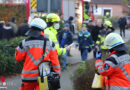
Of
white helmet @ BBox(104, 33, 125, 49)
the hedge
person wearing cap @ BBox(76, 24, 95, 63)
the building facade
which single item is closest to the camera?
white helmet @ BBox(104, 33, 125, 49)

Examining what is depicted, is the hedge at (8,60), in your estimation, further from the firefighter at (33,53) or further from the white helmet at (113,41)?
the white helmet at (113,41)

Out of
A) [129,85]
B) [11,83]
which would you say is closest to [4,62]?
[11,83]

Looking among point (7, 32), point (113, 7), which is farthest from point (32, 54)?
point (113, 7)

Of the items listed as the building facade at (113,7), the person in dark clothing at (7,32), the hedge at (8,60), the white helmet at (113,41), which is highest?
Answer: the building facade at (113,7)

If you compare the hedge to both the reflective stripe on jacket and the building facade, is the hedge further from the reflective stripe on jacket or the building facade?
the building facade

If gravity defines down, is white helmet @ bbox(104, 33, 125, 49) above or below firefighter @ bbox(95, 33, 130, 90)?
above

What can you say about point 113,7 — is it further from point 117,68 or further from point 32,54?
point 117,68

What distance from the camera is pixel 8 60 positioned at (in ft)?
28.8

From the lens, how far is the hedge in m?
8.63

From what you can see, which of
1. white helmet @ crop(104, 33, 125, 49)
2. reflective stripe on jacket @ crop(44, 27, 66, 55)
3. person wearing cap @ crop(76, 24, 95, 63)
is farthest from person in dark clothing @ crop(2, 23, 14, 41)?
white helmet @ crop(104, 33, 125, 49)

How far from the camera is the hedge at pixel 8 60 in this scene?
863 centimetres

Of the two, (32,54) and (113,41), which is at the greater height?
(113,41)

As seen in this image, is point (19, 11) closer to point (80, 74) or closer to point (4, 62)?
point (4, 62)

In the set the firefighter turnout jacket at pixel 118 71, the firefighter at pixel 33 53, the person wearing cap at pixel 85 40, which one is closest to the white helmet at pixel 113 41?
the firefighter turnout jacket at pixel 118 71
